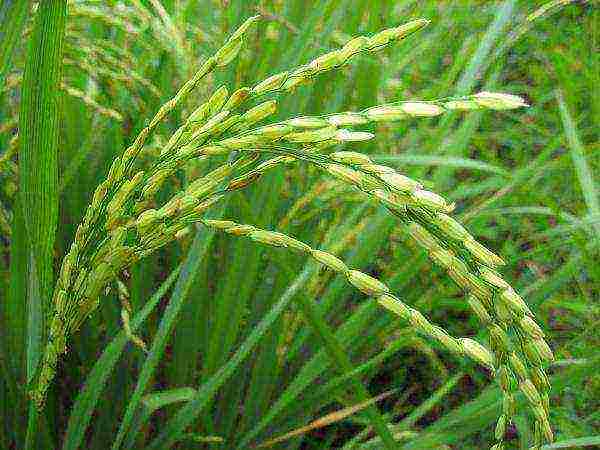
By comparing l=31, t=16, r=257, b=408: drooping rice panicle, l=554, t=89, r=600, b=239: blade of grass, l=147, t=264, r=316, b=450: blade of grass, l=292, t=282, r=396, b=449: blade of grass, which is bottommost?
l=147, t=264, r=316, b=450: blade of grass

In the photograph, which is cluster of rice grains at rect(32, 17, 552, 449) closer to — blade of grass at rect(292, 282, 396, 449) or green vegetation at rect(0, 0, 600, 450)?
green vegetation at rect(0, 0, 600, 450)

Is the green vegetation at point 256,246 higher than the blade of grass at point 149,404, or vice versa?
the green vegetation at point 256,246

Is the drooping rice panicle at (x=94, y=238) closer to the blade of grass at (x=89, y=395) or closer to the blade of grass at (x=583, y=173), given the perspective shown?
the blade of grass at (x=89, y=395)

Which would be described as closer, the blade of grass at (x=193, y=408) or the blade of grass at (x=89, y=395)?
the blade of grass at (x=89, y=395)

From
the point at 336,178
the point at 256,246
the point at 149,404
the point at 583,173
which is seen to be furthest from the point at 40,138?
the point at 583,173

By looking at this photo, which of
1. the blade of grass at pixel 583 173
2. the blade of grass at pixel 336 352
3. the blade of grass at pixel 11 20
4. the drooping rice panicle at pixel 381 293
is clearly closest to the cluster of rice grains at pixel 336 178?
the drooping rice panicle at pixel 381 293

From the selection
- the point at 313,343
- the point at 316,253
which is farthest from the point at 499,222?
the point at 316,253

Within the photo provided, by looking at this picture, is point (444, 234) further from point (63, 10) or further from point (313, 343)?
point (313, 343)

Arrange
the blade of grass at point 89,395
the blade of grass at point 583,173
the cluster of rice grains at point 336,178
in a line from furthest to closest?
the blade of grass at point 583,173
the blade of grass at point 89,395
the cluster of rice grains at point 336,178

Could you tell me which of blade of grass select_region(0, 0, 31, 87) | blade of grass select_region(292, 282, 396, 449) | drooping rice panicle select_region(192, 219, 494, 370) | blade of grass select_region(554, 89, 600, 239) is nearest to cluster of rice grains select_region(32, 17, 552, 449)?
drooping rice panicle select_region(192, 219, 494, 370)
